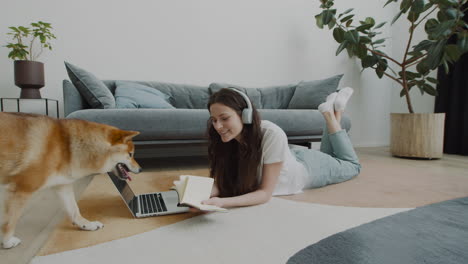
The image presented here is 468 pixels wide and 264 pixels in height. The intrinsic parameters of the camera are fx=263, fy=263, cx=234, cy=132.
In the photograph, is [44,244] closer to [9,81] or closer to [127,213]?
[127,213]

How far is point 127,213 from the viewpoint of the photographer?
3.94 ft

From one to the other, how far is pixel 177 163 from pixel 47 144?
5.41ft

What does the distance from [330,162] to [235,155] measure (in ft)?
2.30

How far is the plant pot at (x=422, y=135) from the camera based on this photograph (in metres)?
2.69

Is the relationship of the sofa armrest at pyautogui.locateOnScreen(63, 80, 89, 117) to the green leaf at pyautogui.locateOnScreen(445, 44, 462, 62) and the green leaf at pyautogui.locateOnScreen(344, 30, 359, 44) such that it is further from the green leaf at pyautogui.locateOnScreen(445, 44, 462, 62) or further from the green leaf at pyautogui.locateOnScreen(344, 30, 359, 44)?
the green leaf at pyautogui.locateOnScreen(445, 44, 462, 62)

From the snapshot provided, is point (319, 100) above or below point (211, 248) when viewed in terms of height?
above

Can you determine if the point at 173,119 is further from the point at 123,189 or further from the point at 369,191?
the point at 369,191

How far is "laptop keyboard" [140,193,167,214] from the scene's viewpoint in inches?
46.6

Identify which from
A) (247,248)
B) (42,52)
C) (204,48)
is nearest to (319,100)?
(204,48)

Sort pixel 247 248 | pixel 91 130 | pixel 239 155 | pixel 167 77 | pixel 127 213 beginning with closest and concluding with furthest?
pixel 247 248 < pixel 91 130 < pixel 127 213 < pixel 239 155 < pixel 167 77

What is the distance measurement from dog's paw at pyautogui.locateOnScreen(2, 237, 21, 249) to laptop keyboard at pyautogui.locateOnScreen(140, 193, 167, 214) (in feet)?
1.39

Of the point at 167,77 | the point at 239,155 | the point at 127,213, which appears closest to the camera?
the point at 127,213

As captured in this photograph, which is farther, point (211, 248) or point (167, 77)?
point (167, 77)

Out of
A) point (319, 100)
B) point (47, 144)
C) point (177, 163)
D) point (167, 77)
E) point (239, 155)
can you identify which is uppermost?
point (167, 77)
